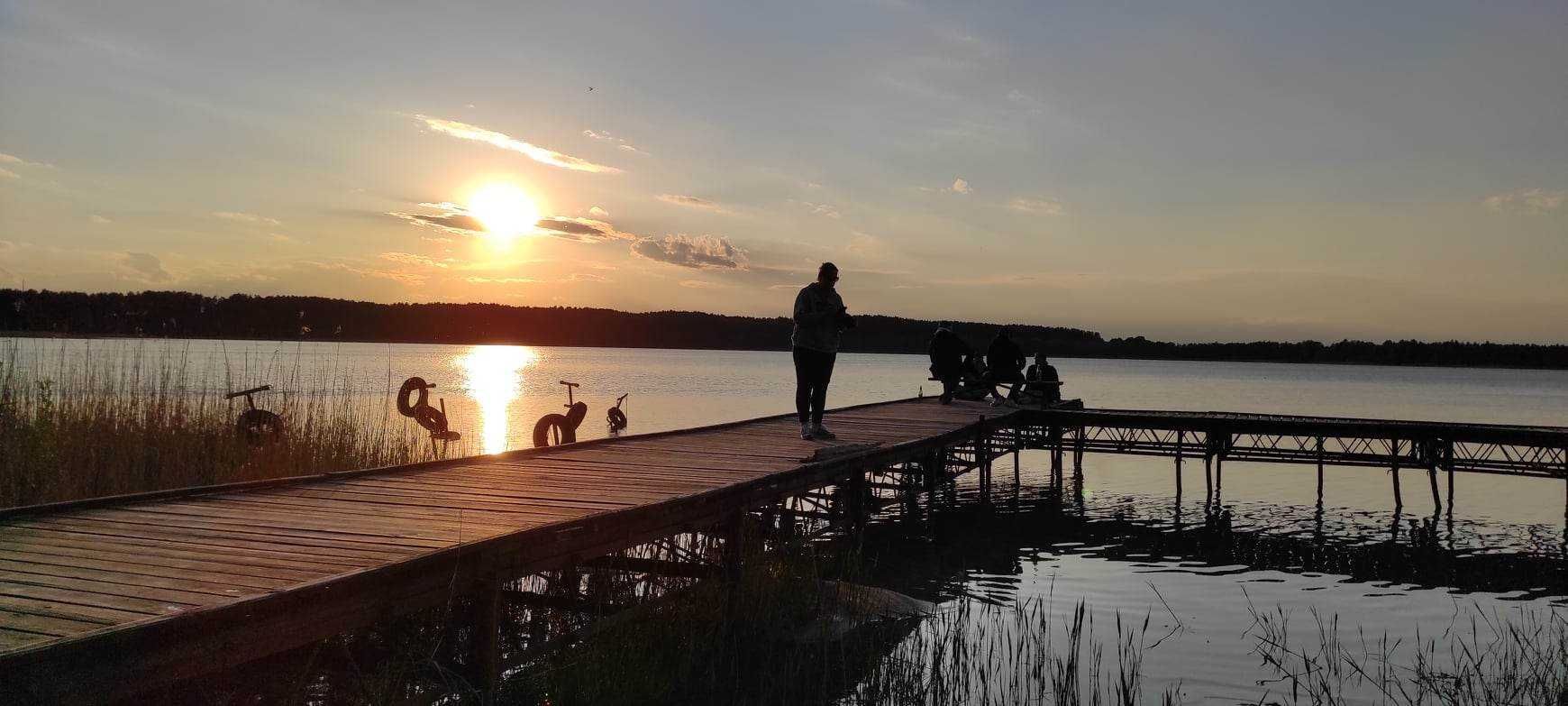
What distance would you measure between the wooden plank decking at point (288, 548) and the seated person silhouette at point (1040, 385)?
49.2ft

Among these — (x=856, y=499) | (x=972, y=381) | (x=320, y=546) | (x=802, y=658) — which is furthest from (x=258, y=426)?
(x=972, y=381)

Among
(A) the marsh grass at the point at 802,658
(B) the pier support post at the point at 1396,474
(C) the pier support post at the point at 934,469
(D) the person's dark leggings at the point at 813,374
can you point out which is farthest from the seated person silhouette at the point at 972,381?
(A) the marsh grass at the point at 802,658

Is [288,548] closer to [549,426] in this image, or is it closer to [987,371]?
[549,426]

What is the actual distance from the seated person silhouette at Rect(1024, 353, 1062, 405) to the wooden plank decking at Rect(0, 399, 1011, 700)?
1500 cm

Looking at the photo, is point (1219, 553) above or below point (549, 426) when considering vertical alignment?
below

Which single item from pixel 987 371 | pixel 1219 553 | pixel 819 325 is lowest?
pixel 1219 553

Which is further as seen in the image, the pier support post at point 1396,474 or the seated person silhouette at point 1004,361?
the seated person silhouette at point 1004,361

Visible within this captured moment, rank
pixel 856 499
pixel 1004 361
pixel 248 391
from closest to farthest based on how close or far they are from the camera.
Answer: pixel 856 499
pixel 248 391
pixel 1004 361

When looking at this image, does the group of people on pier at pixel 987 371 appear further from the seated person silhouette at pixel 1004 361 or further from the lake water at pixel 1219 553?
the lake water at pixel 1219 553

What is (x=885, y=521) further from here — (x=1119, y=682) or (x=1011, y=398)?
(x=1119, y=682)

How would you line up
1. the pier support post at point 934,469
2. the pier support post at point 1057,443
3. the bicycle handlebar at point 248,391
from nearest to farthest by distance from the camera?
the bicycle handlebar at point 248,391, the pier support post at point 934,469, the pier support post at point 1057,443

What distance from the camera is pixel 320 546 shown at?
6043mm

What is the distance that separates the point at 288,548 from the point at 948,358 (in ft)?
62.1

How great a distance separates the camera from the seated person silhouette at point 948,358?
23.0 m
